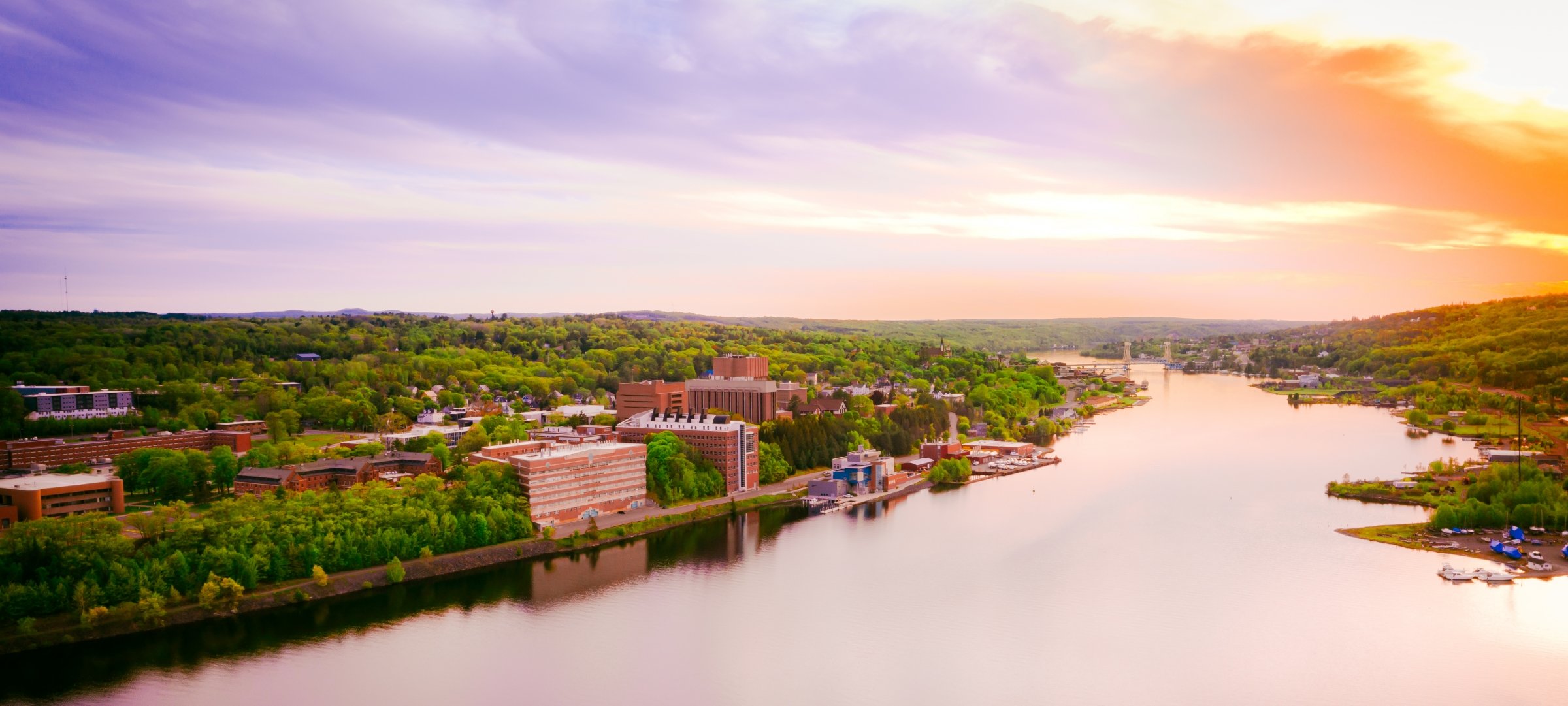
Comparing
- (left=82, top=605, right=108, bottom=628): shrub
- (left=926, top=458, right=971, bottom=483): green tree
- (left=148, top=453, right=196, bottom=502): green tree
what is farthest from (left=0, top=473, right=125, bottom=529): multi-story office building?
(left=926, top=458, right=971, bottom=483): green tree

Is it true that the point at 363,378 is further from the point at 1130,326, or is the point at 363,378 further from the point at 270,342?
the point at 1130,326

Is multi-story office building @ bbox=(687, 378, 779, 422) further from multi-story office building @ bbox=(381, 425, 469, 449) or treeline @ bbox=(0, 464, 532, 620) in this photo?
treeline @ bbox=(0, 464, 532, 620)

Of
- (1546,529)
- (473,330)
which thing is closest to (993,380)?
(473,330)

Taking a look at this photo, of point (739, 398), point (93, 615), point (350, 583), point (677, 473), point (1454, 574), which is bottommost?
point (1454, 574)

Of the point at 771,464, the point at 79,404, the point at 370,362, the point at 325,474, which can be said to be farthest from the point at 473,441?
the point at 370,362

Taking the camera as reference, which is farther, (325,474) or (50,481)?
(325,474)

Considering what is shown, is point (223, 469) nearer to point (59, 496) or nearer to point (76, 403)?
point (59, 496)

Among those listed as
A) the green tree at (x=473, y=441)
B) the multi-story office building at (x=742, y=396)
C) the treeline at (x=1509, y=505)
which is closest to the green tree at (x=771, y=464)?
the multi-story office building at (x=742, y=396)
